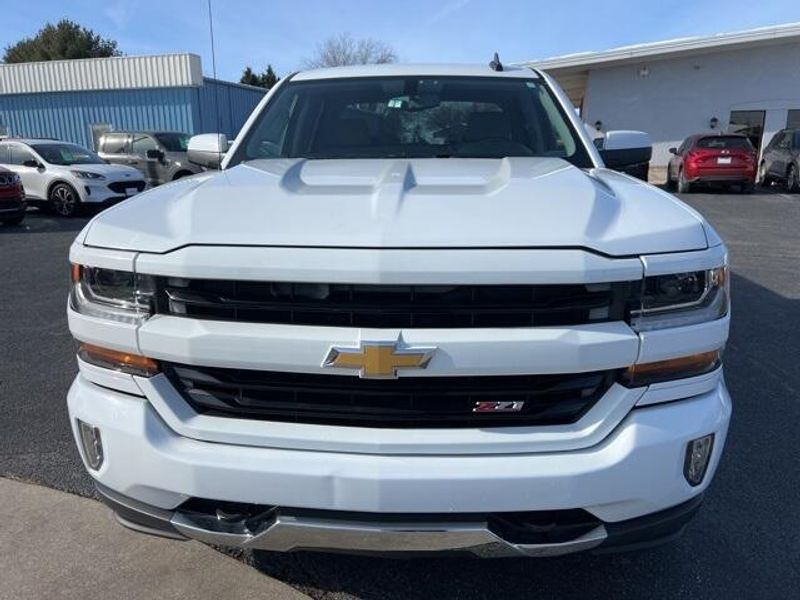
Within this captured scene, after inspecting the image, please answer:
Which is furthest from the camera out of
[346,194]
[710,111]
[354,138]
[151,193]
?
[710,111]

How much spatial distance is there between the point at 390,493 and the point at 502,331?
1.68 feet

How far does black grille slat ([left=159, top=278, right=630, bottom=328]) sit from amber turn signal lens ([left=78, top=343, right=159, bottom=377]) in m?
0.32

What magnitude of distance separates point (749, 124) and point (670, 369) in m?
22.7

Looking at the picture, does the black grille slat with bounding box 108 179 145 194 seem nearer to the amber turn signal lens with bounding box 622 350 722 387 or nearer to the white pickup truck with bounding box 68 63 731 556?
the white pickup truck with bounding box 68 63 731 556

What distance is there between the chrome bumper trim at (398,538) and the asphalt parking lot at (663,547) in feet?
1.94

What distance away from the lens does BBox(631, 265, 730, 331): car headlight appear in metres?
1.81

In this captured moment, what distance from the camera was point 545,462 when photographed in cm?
175

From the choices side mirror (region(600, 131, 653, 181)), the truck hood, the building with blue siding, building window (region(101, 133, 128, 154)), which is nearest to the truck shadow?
the truck hood

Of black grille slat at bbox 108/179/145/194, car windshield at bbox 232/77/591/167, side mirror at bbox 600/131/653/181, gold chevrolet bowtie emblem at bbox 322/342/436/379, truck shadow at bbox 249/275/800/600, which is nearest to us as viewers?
gold chevrolet bowtie emblem at bbox 322/342/436/379

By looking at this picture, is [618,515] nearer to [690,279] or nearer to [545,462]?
[545,462]

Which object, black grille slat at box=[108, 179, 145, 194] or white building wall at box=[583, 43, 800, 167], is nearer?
black grille slat at box=[108, 179, 145, 194]

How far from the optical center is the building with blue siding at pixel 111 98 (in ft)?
83.4

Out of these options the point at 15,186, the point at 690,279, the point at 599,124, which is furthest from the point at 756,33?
the point at 690,279

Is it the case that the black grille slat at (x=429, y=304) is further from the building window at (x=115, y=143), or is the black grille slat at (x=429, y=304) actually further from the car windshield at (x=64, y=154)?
the building window at (x=115, y=143)
